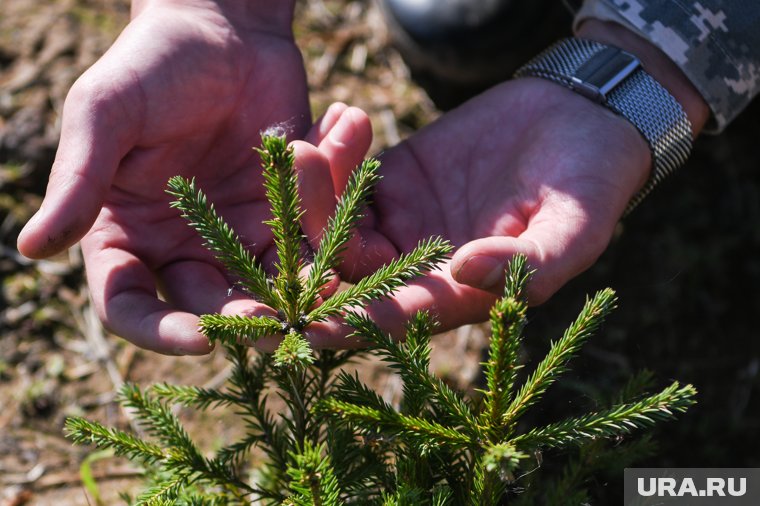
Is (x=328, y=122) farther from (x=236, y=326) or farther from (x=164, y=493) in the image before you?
(x=164, y=493)

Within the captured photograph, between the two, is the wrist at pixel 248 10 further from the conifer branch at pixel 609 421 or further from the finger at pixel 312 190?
the conifer branch at pixel 609 421

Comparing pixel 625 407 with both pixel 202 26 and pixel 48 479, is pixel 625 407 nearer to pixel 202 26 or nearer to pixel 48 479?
pixel 202 26

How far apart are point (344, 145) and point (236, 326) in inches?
29.1

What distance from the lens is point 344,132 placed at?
1.89m

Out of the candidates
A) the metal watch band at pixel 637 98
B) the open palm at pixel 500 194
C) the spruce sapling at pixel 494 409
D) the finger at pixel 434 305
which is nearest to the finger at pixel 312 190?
the open palm at pixel 500 194

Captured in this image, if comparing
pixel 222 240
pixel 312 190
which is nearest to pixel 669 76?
pixel 312 190

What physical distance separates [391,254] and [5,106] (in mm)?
2484

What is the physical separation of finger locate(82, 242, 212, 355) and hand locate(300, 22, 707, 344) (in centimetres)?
42

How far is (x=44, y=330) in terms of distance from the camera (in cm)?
292

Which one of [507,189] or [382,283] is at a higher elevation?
[382,283]

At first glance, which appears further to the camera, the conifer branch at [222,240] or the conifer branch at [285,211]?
the conifer branch at [222,240]

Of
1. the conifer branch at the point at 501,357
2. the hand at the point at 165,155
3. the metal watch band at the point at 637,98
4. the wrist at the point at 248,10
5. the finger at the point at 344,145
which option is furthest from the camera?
the wrist at the point at 248,10

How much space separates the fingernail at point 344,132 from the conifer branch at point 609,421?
0.97 meters

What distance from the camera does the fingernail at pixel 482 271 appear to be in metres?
1.56
